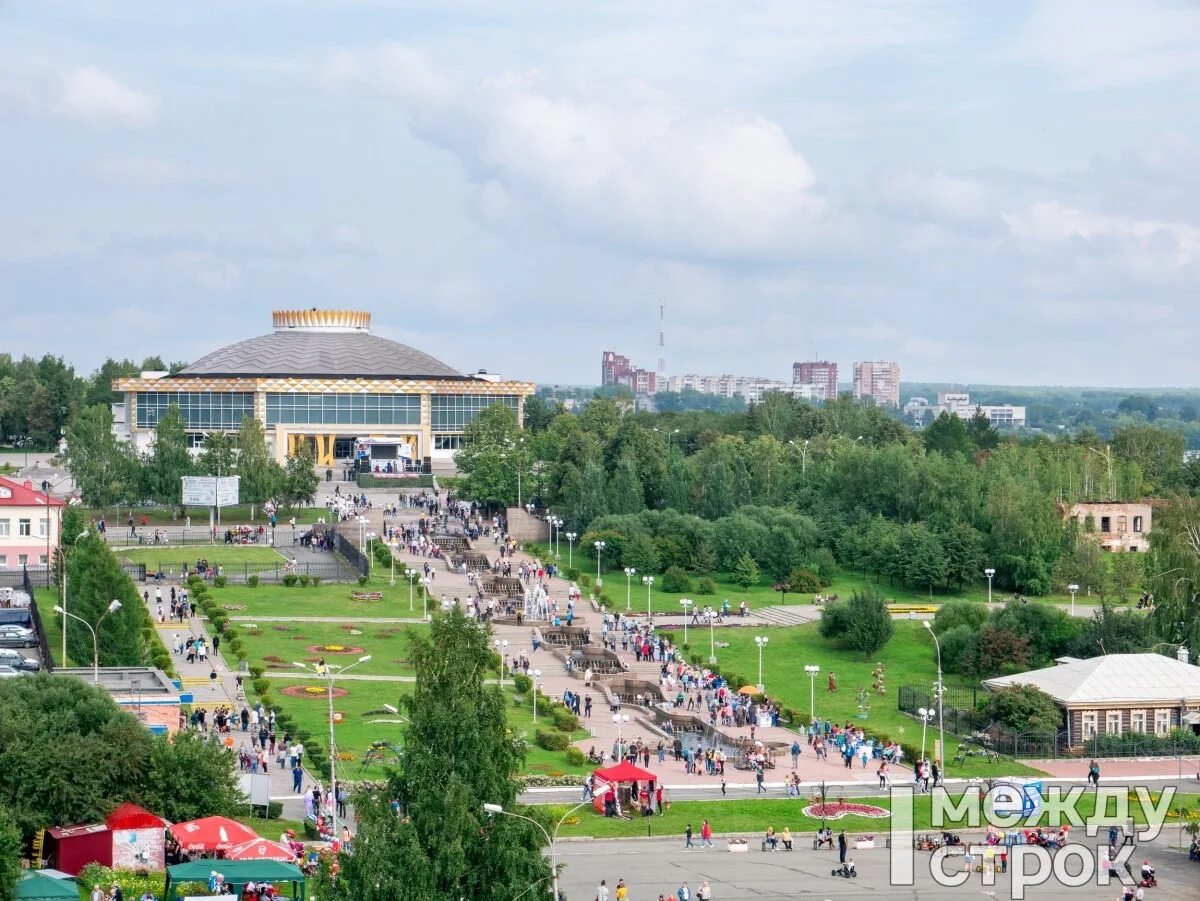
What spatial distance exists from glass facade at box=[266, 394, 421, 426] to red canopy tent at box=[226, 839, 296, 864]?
9145cm

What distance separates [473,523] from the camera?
89.9 meters

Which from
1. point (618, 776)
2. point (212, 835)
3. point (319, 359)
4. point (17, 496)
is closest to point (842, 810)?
point (618, 776)

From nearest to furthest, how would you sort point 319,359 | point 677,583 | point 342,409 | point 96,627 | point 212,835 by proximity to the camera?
1. point 212,835
2. point 96,627
3. point 677,583
4. point 342,409
5. point 319,359

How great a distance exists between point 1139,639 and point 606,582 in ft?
85.6

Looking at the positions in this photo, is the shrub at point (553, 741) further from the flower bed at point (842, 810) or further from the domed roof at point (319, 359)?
the domed roof at point (319, 359)

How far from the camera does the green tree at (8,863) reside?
32312 millimetres

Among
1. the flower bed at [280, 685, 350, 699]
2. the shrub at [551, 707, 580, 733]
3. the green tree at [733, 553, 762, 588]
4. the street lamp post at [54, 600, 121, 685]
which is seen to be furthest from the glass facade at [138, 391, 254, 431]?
the shrub at [551, 707, 580, 733]

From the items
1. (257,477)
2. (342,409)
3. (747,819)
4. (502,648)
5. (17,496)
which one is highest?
(342,409)

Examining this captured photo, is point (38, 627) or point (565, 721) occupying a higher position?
point (38, 627)

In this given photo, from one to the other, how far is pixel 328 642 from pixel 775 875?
28139 mm

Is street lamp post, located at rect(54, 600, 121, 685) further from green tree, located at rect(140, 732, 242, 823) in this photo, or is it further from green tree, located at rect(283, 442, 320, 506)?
green tree, located at rect(283, 442, 320, 506)

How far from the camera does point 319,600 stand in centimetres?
7150

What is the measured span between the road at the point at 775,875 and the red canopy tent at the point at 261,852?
5136mm

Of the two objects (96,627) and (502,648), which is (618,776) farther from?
(96,627)
